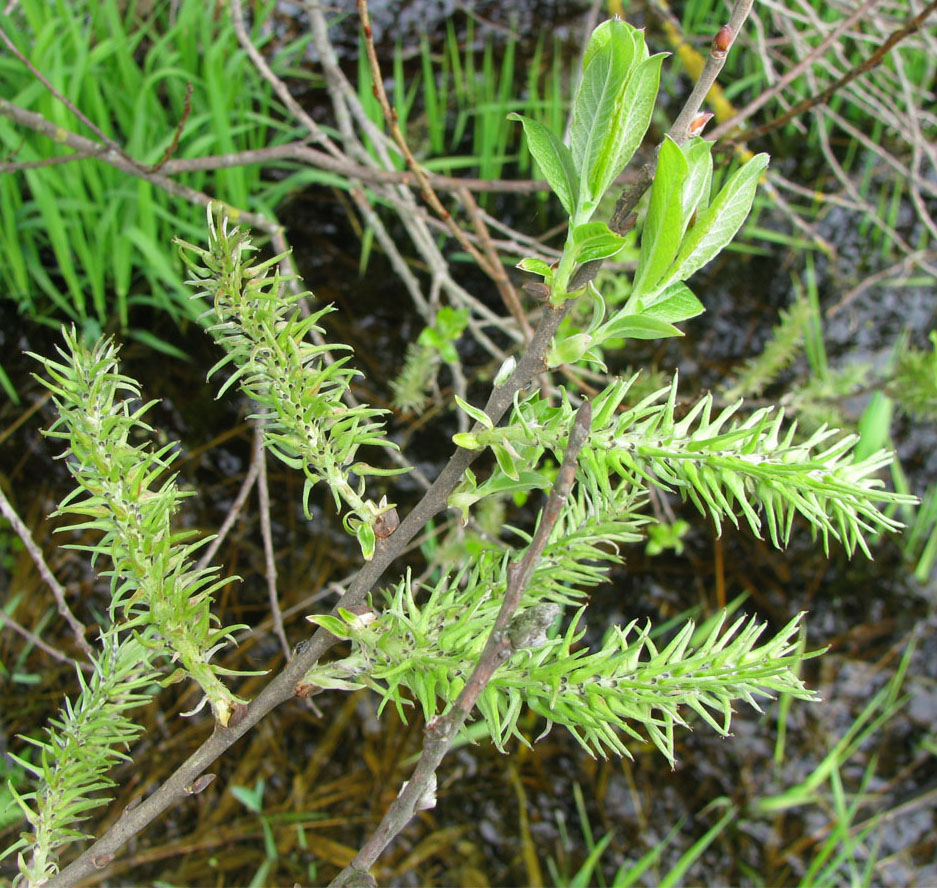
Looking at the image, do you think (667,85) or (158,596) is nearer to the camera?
(158,596)

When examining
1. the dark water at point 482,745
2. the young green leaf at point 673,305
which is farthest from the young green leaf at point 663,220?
the dark water at point 482,745

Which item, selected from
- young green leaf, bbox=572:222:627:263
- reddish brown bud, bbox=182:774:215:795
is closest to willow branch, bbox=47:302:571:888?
reddish brown bud, bbox=182:774:215:795

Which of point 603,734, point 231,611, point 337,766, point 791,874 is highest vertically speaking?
point 603,734

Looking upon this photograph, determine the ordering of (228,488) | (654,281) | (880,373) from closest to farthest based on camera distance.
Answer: (654,281), (228,488), (880,373)

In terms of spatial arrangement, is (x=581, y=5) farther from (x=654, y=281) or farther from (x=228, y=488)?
(x=654, y=281)

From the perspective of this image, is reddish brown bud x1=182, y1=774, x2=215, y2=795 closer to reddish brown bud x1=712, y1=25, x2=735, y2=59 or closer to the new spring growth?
the new spring growth

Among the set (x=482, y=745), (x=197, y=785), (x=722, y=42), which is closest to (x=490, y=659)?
(x=197, y=785)

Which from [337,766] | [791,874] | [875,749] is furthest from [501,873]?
[875,749]
